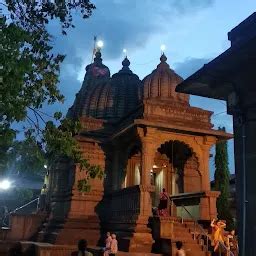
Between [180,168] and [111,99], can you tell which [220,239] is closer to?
[180,168]

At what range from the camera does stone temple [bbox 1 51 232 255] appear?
16375 millimetres

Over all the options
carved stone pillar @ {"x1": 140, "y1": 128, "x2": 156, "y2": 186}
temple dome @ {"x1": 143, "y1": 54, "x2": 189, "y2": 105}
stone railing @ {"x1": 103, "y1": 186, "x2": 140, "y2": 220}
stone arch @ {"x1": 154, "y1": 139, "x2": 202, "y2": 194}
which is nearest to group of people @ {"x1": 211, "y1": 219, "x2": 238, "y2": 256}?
stone railing @ {"x1": 103, "y1": 186, "x2": 140, "y2": 220}

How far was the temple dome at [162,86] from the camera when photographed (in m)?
22.3

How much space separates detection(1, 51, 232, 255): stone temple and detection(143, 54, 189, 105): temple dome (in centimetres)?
6

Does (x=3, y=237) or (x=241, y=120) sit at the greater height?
(x=241, y=120)

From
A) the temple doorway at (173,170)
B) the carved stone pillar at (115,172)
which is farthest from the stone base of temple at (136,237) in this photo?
the temple doorway at (173,170)

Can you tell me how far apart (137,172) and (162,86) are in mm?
5433

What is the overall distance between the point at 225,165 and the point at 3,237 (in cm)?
1598

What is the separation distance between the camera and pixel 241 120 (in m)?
5.27

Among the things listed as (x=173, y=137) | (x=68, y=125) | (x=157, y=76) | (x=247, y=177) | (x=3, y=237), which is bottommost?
(x=3, y=237)

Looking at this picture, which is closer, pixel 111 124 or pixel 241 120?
pixel 241 120

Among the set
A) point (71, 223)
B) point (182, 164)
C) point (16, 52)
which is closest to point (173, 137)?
point (182, 164)

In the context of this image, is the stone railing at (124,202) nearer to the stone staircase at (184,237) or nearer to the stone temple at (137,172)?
the stone temple at (137,172)

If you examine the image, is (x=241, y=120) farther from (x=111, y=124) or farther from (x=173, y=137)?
(x=111, y=124)
